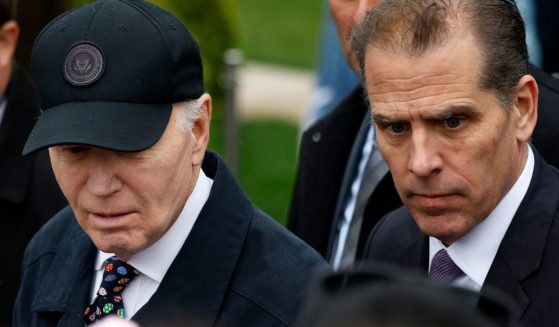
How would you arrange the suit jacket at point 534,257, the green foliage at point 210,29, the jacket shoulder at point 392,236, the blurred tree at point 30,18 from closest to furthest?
the suit jacket at point 534,257 → the jacket shoulder at point 392,236 → the blurred tree at point 30,18 → the green foliage at point 210,29

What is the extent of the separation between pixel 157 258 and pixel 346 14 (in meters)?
1.37

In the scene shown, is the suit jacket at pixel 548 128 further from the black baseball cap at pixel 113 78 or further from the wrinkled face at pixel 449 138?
the black baseball cap at pixel 113 78

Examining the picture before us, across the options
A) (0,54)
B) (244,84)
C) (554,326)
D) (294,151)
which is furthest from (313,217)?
(244,84)

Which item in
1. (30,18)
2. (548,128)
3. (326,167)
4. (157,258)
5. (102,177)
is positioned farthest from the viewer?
(30,18)

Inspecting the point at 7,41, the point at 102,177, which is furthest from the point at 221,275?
the point at 7,41

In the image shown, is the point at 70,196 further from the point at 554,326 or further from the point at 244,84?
the point at 244,84

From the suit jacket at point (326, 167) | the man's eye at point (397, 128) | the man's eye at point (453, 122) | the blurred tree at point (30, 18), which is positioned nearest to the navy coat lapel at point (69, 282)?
the man's eye at point (397, 128)

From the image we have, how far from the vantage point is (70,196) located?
10.2 feet

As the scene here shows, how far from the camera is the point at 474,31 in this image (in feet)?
9.79

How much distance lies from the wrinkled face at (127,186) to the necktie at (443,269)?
71 cm

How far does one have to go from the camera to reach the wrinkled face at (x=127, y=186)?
302 centimetres

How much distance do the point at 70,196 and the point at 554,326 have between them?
50.3 inches

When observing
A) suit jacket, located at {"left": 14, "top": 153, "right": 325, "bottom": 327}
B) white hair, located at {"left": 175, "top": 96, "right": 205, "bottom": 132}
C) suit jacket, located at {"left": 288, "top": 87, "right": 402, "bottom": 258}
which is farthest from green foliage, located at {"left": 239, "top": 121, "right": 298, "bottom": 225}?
white hair, located at {"left": 175, "top": 96, "right": 205, "bottom": 132}

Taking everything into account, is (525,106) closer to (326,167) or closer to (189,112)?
(189,112)
